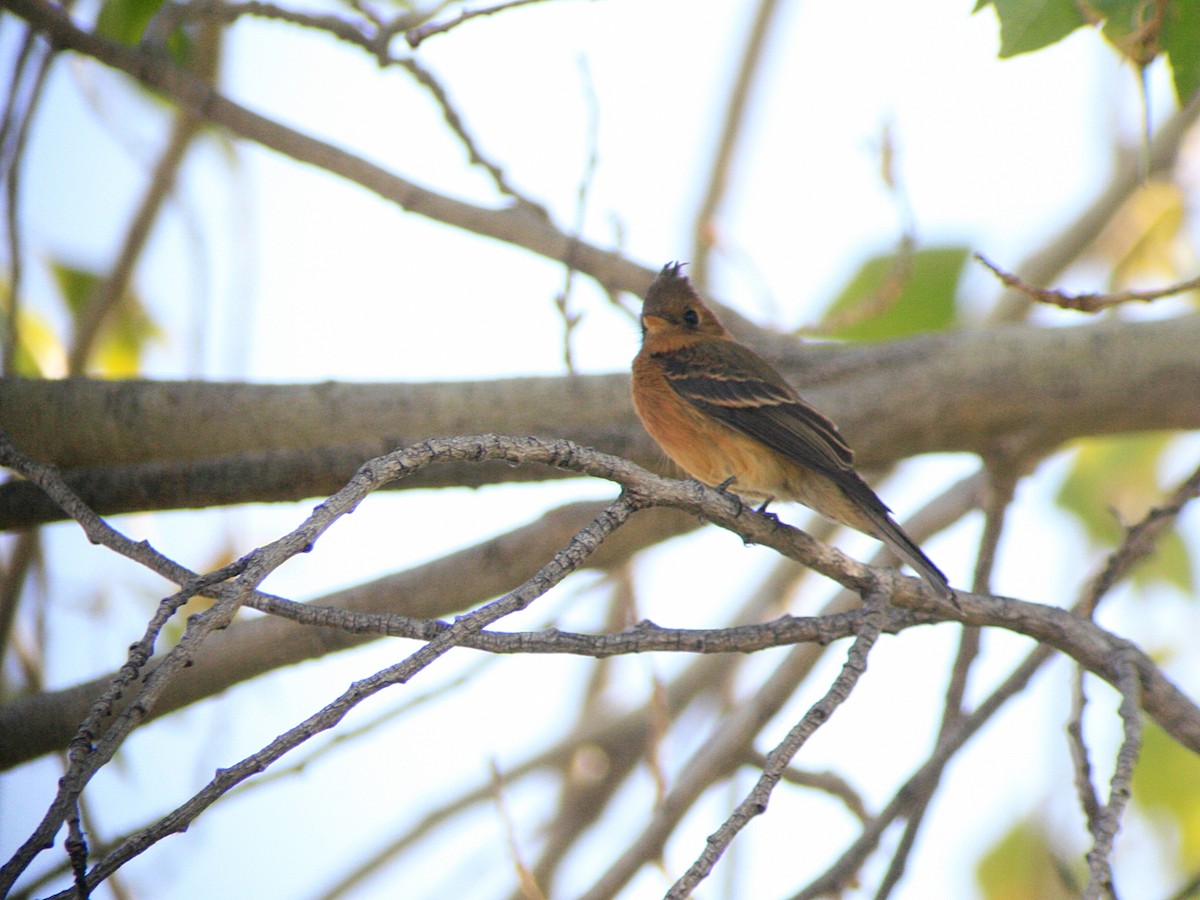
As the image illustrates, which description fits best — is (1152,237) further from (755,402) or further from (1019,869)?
(1019,869)

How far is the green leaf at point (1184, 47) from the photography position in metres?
3.62

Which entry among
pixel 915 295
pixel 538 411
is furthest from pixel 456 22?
pixel 915 295

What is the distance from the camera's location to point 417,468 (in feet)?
9.35

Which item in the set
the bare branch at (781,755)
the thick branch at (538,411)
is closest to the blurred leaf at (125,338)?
the thick branch at (538,411)

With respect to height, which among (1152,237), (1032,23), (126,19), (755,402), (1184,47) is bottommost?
(1184,47)

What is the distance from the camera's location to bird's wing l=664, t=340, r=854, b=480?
16.9ft

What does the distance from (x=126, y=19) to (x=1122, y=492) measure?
6.11 meters

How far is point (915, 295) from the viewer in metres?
7.02

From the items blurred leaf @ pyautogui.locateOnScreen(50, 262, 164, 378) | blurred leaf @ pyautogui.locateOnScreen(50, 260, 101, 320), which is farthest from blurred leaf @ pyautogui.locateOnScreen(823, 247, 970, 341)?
blurred leaf @ pyautogui.locateOnScreen(50, 260, 101, 320)

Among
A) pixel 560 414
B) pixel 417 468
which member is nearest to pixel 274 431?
pixel 560 414

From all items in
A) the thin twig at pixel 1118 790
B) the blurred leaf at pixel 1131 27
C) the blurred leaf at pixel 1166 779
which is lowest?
the thin twig at pixel 1118 790

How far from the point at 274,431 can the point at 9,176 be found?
6.45 ft

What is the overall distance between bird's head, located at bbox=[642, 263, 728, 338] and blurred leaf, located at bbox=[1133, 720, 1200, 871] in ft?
10.5

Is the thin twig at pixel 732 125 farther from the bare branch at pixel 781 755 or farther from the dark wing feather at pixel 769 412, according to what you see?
the bare branch at pixel 781 755
